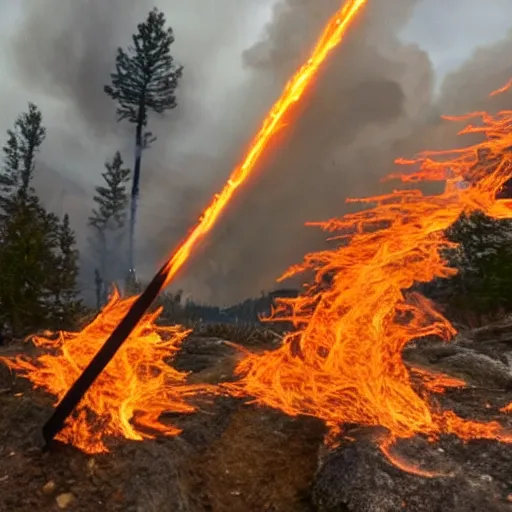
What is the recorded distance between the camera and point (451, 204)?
904cm

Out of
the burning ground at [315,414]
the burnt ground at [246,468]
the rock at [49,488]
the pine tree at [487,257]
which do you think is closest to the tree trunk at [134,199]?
the pine tree at [487,257]

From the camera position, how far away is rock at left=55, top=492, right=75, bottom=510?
235 inches

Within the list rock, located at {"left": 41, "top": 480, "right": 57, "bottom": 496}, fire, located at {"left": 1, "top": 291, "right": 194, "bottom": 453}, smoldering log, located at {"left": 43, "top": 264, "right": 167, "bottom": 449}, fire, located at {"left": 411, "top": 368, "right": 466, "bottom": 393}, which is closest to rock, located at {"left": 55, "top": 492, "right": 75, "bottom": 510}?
rock, located at {"left": 41, "top": 480, "right": 57, "bottom": 496}

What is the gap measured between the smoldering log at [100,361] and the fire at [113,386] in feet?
0.76

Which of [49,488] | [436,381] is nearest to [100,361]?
[49,488]

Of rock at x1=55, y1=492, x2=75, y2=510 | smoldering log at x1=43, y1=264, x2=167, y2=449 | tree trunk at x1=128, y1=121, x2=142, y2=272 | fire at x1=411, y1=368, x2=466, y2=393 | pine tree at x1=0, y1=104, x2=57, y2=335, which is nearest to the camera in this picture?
rock at x1=55, y1=492, x2=75, y2=510

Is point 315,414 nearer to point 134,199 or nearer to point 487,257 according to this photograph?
point 487,257

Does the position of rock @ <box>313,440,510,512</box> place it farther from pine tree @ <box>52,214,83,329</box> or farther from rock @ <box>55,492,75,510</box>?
pine tree @ <box>52,214,83,329</box>

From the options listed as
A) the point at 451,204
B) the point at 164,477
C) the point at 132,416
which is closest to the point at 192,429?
the point at 132,416

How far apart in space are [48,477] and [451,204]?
7.43m

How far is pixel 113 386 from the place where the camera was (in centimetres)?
826

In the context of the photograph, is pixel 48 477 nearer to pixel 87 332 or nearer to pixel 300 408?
pixel 87 332

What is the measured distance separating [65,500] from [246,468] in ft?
9.10

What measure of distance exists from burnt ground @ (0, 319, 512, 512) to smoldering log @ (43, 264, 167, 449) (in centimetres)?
31
